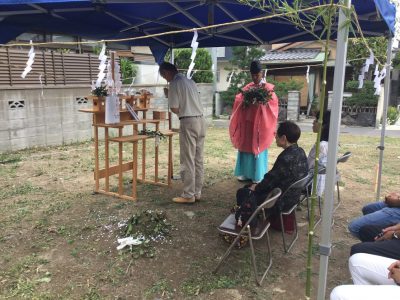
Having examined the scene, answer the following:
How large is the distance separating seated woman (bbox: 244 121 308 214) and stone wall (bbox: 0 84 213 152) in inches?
231

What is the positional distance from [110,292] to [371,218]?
2.11m

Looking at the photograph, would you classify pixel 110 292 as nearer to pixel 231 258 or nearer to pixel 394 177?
pixel 231 258

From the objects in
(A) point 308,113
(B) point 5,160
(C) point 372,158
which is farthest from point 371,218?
(A) point 308,113

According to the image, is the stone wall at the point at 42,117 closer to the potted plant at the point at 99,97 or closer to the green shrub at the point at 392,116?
the potted plant at the point at 99,97

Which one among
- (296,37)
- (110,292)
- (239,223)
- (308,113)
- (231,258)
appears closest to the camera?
(110,292)

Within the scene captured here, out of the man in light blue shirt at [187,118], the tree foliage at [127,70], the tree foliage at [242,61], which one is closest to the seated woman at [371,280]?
the man in light blue shirt at [187,118]

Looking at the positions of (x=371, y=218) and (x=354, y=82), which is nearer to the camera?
(x=371, y=218)

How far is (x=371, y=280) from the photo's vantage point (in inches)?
81.0

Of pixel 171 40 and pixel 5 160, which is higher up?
pixel 171 40

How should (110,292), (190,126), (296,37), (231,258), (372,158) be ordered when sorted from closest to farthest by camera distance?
1. (110,292)
2. (231,258)
3. (190,126)
4. (296,37)
5. (372,158)

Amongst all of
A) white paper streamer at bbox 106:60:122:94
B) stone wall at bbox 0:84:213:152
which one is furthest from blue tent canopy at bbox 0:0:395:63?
stone wall at bbox 0:84:213:152

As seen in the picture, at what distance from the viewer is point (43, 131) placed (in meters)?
7.76

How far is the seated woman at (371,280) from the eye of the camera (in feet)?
5.80

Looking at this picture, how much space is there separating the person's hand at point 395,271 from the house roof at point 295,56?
14787 millimetres
